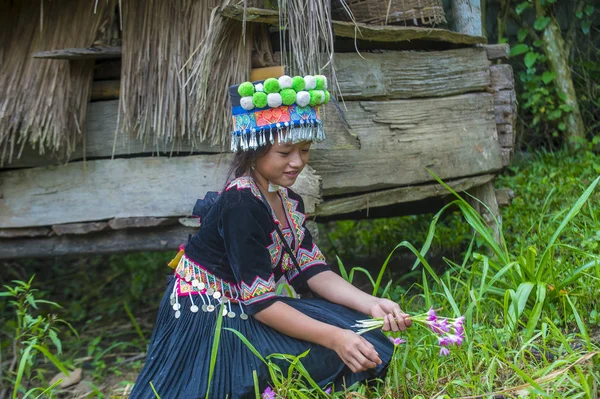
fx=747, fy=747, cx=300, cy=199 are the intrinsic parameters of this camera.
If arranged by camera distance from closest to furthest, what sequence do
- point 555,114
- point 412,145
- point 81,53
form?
point 81,53 → point 412,145 → point 555,114

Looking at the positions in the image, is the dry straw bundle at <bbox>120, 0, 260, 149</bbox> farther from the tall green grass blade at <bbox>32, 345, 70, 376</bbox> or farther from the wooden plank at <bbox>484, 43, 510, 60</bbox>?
the wooden plank at <bbox>484, 43, 510, 60</bbox>

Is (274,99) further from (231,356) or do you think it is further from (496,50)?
(496,50)

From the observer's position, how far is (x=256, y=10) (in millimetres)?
2980

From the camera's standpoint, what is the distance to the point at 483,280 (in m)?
2.89

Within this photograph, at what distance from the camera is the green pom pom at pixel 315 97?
8.53ft

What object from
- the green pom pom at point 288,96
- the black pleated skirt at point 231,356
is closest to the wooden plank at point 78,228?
the black pleated skirt at point 231,356

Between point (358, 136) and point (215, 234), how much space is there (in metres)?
1.07

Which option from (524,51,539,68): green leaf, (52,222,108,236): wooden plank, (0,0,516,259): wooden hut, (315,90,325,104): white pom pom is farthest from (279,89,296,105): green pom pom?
(524,51,539,68): green leaf

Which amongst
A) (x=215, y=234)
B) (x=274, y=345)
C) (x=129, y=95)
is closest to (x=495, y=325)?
(x=274, y=345)

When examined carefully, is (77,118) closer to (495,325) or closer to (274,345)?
(274,345)

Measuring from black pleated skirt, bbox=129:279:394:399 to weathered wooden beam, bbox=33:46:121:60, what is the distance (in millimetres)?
1283

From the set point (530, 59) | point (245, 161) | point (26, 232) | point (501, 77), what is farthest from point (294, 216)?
point (530, 59)

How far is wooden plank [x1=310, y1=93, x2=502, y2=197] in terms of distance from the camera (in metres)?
3.48

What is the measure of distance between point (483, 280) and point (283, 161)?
93 centimetres
